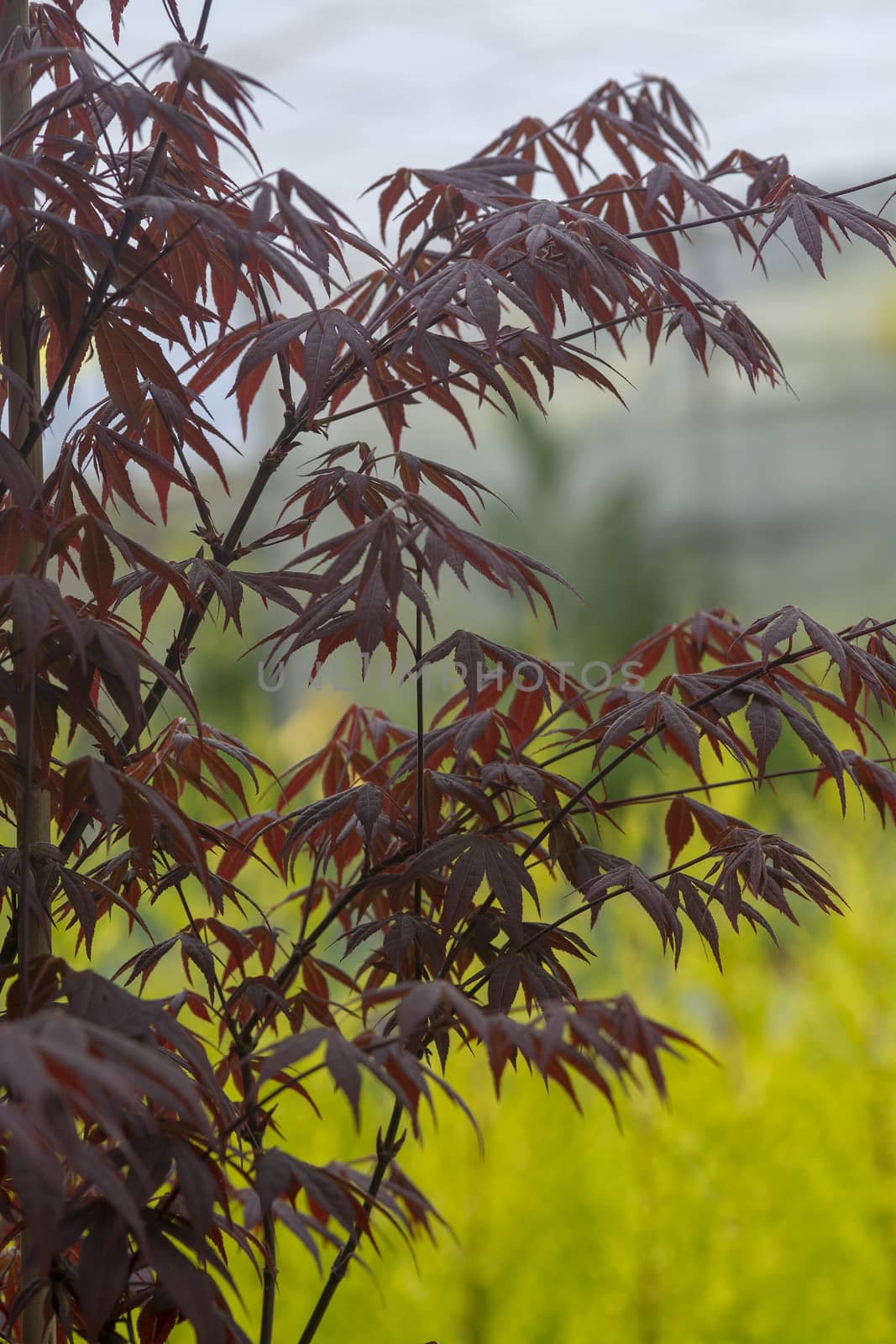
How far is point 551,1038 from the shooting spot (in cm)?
45

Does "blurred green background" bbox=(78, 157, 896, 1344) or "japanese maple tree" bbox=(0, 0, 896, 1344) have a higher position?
"japanese maple tree" bbox=(0, 0, 896, 1344)

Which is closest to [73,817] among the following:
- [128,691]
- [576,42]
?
[128,691]

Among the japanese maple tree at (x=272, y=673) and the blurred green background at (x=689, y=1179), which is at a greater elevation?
the japanese maple tree at (x=272, y=673)

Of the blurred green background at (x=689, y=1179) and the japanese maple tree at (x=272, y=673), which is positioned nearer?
the japanese maple tree at (x=272, y=673)

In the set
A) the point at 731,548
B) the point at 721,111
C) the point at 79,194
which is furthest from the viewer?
the point at 731,548

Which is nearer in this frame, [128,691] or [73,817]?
[128,691]

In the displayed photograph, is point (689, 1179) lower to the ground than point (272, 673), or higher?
lower

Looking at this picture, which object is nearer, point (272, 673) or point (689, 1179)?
point (272, 673)

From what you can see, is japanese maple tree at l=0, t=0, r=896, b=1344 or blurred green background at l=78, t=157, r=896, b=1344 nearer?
japanese maple tree at l=0, t=0, r=896, b=1344

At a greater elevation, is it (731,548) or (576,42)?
(576,42)

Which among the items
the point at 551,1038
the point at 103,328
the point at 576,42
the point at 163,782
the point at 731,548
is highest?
the point at 576,42

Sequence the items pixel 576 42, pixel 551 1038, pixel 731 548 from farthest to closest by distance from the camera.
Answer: pixel 731 548 < pixel 576 42 < pixel 551 1038

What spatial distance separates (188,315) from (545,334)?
0.19 meters

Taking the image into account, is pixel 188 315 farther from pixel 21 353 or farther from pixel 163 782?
pixel 163 782
